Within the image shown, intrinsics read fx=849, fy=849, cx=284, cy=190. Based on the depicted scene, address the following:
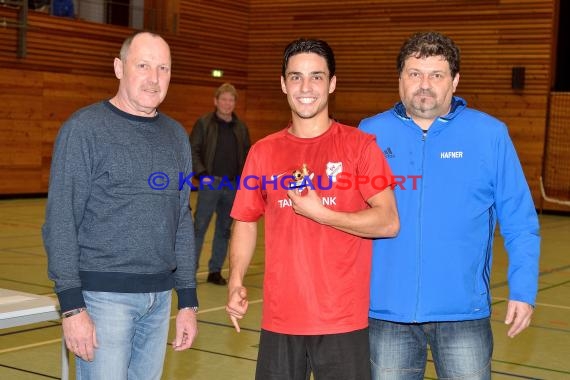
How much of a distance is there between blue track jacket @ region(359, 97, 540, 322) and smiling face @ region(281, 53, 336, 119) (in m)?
0.40

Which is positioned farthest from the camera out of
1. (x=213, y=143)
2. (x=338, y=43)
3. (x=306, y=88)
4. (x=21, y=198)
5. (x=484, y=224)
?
(x=338, y=43)

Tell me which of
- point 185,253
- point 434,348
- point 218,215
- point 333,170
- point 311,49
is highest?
point 311,49

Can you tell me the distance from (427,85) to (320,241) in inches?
28.2

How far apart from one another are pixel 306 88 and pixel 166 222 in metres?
0.69

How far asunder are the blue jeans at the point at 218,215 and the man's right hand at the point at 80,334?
18.7ft

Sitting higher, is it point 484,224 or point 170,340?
point 484,224

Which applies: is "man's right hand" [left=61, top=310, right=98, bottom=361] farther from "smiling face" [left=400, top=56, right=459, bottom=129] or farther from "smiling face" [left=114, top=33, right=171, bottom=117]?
"smiling face" [left=400, top=56, right=459, bottom=129]

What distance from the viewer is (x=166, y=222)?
3.01 meters

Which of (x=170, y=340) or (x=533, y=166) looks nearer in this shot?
(x=170, y=340)

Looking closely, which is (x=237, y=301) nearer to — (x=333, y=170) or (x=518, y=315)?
(x=333, y=170)

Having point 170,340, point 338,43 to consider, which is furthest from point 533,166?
point 170,340

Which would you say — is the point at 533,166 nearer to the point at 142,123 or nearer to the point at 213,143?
the point at 213,143

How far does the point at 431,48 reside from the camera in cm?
306

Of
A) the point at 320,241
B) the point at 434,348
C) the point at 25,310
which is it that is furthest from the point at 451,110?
the point at 25,310
